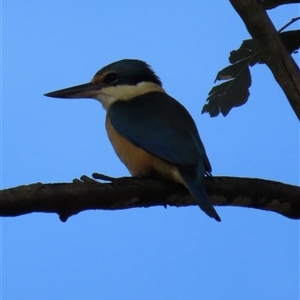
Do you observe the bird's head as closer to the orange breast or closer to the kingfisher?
the kingfisher

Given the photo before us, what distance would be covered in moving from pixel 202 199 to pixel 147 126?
2.93ft

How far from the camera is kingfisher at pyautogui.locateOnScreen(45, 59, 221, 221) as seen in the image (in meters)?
3.23

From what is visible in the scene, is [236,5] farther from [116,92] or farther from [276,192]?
[116,92]

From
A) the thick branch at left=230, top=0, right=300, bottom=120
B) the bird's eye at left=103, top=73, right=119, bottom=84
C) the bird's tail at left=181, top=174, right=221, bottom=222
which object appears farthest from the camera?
the bird's eye at left=103, top=73, right=119, bottom=84

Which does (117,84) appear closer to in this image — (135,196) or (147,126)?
(147,126)

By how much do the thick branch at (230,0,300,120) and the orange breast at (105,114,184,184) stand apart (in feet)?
3.48

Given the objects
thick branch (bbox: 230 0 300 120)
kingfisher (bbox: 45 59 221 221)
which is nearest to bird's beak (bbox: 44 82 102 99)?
kingfisher (bbox: 45 59 221 221)

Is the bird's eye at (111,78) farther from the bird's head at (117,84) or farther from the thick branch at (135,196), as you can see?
the thick branch at (135,196)

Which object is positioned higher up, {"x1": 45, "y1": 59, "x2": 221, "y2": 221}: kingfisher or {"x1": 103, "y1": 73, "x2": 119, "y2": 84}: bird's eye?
{"x1": 103, "y1": 73, "x2": 119, "y2": 84}: bird's eye

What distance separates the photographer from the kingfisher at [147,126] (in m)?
3.23

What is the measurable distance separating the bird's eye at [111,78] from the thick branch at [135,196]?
1488mm

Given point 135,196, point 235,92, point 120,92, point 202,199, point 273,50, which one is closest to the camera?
point 273,50

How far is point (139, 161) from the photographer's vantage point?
3.48 m

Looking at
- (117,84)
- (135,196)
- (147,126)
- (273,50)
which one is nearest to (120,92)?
(117,84)
